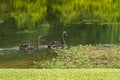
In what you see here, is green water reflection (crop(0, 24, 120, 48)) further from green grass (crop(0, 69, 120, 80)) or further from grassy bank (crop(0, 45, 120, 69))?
green grass (crop(0, 69, 120, 80))

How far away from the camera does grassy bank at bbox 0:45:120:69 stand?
79.2 ft

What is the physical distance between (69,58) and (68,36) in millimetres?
11837

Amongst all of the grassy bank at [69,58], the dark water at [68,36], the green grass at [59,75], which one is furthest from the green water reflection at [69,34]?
the green grass at [59,75]

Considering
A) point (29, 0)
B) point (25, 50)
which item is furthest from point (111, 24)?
point (29, 0)

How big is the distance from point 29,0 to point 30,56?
2208 inches

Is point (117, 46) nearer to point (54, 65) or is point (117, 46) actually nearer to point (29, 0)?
point (54, 65)

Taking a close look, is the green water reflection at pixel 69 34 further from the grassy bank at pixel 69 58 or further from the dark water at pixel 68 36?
the grassy bank at pixel 69 58

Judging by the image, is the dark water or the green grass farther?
the dark water

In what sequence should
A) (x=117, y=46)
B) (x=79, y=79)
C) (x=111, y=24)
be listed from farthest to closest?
(x=111, y=24) → (x=117, y=46) → (x=79, y=79)

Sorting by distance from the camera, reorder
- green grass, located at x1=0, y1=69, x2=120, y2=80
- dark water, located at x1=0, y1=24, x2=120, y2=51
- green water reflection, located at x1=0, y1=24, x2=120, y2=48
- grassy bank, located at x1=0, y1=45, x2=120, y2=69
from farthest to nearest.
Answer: green water reflection, located at x1=0, y1=24, x2=120, y2=48, dark water, located at x1=0, y1=24, x2=120, y2=51, grassy bank, located at x1=0, y1=45, x2=120, y2=69, green grass, located at x1=0, y1=69, x2=120, y2=80

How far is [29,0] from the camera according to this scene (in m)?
83.4

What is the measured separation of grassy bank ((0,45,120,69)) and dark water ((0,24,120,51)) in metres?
2.81

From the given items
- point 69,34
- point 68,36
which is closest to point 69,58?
point 68,36

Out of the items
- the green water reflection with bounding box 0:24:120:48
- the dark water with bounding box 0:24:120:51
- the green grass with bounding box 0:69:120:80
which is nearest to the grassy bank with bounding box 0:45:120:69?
the dark water with bounding box 0:24:120:51
